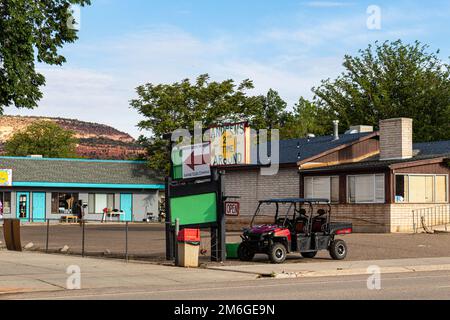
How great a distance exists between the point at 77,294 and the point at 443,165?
1114 inches

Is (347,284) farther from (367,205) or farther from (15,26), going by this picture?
(367,205)

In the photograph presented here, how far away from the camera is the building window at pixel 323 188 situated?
4232cm

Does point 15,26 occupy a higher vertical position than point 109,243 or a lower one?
higher

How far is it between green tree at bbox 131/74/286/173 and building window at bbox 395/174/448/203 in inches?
1413

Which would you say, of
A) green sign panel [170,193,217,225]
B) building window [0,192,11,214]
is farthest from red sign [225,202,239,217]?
building window [0,192,11,214]

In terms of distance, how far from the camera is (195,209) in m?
25.5

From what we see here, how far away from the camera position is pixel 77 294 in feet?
54.3

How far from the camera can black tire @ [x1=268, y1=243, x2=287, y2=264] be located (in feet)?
79.9

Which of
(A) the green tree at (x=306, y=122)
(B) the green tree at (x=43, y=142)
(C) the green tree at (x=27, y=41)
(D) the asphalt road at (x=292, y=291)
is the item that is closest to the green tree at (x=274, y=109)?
(A) the green tree at (x=306, y=122)

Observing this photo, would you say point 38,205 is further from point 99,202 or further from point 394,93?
point 394,93

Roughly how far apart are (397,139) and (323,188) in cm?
470

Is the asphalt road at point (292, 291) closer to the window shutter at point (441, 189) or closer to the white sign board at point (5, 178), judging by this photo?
the window shutter at point (441, 189)
